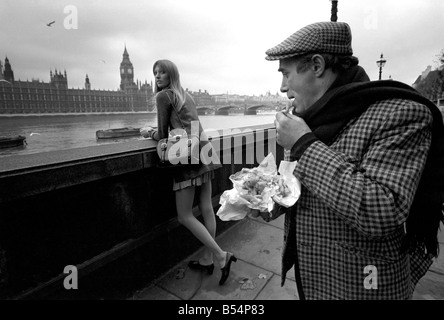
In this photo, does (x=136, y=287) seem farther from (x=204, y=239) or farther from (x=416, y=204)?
(x=416, y=204)

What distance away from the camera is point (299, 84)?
1120mm

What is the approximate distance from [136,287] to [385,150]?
2.33m

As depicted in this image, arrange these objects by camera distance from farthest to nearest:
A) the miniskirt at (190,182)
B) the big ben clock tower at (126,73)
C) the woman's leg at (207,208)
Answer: the big ben clock tower at (126,73) < the woman's leg at (207,208) < the miniskirt at (190,182)

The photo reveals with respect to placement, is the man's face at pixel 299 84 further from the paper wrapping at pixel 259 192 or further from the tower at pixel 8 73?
the tower at pixel 8 73

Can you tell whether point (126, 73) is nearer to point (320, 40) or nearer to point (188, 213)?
point (188, 213)

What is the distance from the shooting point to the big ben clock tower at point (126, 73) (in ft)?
327

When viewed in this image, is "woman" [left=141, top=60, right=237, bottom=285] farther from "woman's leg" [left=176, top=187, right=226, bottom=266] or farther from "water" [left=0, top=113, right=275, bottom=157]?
"water" [left=0, top=113, right=275, bottom=157]

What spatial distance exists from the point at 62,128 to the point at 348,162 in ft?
248

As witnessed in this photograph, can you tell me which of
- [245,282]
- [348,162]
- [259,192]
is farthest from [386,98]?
A: [245,282]

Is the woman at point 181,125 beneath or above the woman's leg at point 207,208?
above

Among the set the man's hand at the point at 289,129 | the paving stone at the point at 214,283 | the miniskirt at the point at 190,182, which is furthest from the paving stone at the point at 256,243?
the man's hand at the point at 289,129

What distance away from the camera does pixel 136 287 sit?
2443 mm

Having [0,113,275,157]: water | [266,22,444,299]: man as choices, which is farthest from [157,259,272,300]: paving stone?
[0,113,275,157]: water

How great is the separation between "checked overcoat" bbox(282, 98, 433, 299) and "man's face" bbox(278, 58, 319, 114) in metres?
0.19
